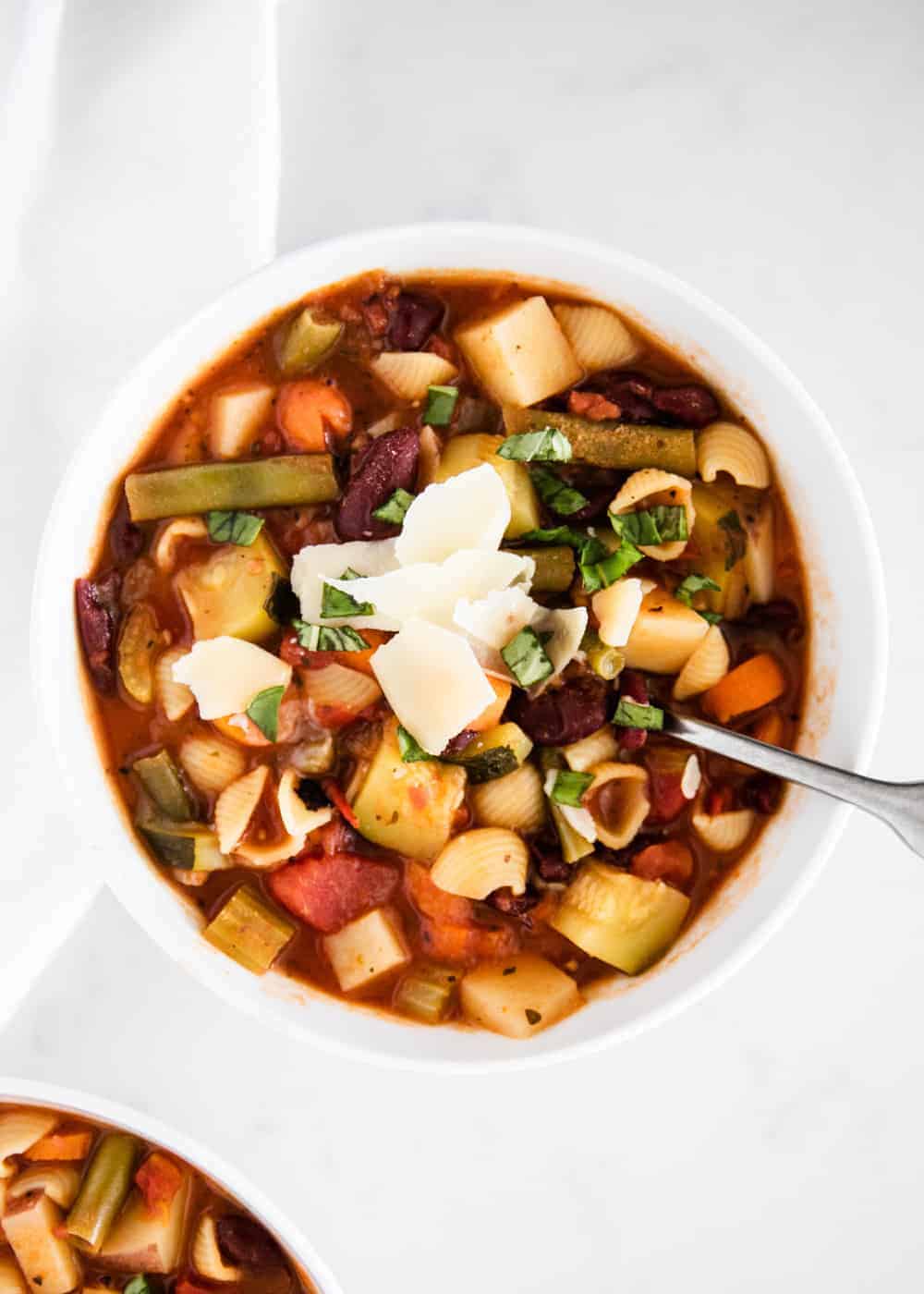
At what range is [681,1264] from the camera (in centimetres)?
299

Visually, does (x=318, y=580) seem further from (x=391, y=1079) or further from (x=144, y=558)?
(x=391, y=1079)

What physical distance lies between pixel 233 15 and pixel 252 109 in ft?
0.69

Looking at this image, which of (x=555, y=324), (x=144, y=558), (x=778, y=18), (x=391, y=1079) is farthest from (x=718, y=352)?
(x=391, y=1079)

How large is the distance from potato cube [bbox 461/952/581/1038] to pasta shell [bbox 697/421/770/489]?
1.04m

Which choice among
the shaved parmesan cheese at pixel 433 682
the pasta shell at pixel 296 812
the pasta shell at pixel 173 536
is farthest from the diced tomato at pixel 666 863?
the pasta shell at pixel 173 536

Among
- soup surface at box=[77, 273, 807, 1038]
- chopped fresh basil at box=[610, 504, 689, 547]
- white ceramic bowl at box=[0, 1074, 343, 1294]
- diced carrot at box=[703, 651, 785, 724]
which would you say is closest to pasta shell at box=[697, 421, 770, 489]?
soup surface at box=[77, 273, 807, 1038]

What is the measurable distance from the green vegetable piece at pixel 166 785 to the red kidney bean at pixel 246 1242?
949mm

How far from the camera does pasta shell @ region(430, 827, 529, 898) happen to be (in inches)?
95.4

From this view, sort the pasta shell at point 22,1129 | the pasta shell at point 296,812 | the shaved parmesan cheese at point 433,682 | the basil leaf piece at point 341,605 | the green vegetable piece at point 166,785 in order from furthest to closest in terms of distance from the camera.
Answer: the pasta shell at point 22,1129 < the green vegetable piece at point 166,785 < the pasta shell at point 296,812 < the basil leaf piece at point 341,605 < the shaved parmesan cheese at point 433,682

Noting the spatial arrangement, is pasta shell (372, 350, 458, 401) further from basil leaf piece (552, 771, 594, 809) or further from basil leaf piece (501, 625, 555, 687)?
basil leaf piece (552, 771, 594, 809)

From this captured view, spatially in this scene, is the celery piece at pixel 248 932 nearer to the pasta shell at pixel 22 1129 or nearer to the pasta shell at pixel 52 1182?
the pasta shell at pixel 22 1129

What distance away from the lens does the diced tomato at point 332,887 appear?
252cm

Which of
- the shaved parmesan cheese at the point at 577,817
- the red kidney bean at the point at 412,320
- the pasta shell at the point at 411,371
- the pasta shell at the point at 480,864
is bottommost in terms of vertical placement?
the pasta shell at the point at 480,864

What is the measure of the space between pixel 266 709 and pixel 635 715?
2.33ft
